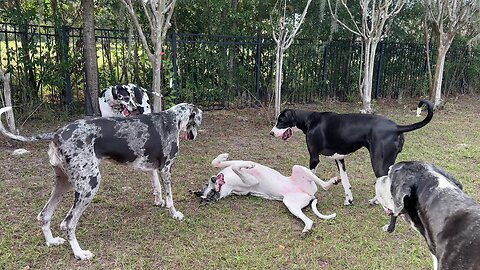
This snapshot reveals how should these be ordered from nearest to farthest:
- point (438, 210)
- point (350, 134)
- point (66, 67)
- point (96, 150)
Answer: point (438, 210)
point (96, 150)
point (350, 134)
point (66, 67)

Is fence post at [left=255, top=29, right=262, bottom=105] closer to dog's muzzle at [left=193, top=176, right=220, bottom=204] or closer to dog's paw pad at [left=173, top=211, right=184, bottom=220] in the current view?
dog's muzzle at [left=193, top=176, right=220, bottom=204]

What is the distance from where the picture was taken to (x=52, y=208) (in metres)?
3.26

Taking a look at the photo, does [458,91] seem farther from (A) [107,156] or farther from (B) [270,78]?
(A) [107,156]

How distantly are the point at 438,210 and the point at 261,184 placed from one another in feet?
8.59

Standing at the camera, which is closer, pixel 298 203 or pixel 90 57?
pixel 298 203

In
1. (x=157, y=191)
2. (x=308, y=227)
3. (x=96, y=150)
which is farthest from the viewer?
(x=157, y=191)

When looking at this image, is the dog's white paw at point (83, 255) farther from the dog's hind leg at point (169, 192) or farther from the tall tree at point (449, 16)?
the tall tree at point (449, 16)

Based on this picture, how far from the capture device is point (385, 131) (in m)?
3.85

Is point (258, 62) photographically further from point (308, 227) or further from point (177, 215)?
point (308, 227)

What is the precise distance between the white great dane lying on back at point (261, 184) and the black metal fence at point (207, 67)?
3.24 m

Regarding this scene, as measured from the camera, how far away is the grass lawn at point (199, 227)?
316 centimetres

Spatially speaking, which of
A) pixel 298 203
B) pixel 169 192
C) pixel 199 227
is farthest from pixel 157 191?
pixel 298 203

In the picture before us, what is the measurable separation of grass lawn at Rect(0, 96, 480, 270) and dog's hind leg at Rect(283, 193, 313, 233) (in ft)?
0.28

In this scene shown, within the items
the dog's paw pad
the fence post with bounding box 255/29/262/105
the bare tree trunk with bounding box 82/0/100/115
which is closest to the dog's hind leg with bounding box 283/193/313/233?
the dog's paw pad
